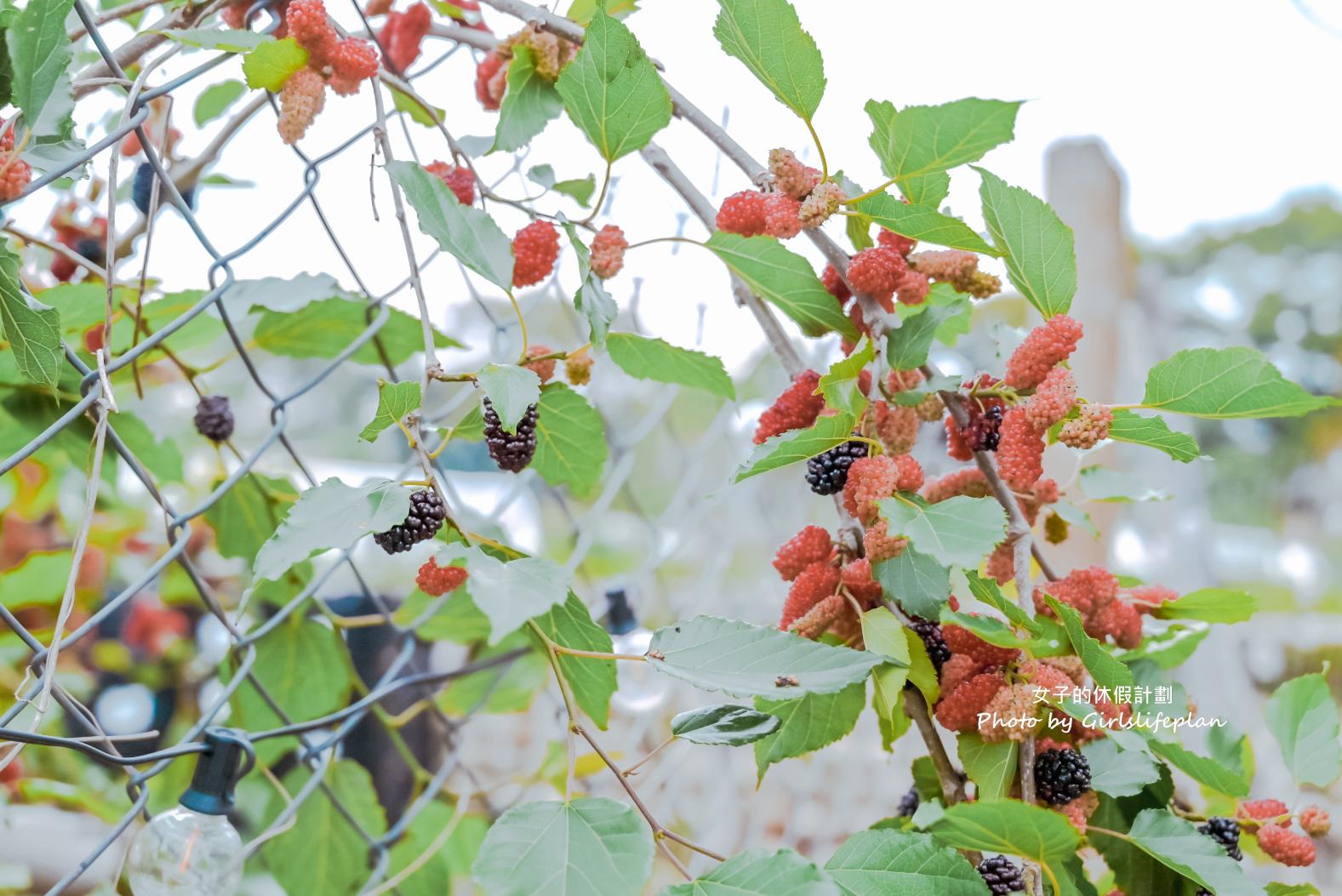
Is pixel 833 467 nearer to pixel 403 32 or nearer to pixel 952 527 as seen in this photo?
pixel 952 527

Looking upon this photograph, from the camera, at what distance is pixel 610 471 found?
945 mm

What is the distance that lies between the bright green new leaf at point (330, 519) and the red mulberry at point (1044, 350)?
24 cm

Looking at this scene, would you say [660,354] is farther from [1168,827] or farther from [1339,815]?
[1339,815]

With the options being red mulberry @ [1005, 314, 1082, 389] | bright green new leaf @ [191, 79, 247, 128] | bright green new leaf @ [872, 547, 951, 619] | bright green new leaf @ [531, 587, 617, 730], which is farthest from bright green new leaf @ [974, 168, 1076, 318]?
bright green new leaf @ [191, 79, 247, 128]

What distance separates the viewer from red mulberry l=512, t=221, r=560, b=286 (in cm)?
42

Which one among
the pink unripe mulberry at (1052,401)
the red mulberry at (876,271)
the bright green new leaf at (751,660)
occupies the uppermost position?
the red mulberry at (876,271)

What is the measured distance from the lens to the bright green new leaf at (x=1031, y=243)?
1.22 ft

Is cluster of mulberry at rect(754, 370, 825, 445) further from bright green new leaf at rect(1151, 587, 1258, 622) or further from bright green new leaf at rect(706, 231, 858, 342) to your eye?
bright green new leaf at rect(1151, 587, 1258, 622)

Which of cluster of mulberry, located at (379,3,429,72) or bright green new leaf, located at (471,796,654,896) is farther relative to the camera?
cluster of mulberry, located at (379,3,429,72)

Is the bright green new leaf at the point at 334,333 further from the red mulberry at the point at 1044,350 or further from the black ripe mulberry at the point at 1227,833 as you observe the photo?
the black ripe mulberry at the point at 1227,833

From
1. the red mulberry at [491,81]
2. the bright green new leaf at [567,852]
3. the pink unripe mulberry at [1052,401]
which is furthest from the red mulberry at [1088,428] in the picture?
the red mulberry at [491,81]

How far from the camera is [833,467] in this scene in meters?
0.40

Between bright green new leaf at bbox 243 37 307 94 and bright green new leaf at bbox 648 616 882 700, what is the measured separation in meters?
0.28

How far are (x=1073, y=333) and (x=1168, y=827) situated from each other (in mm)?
200
